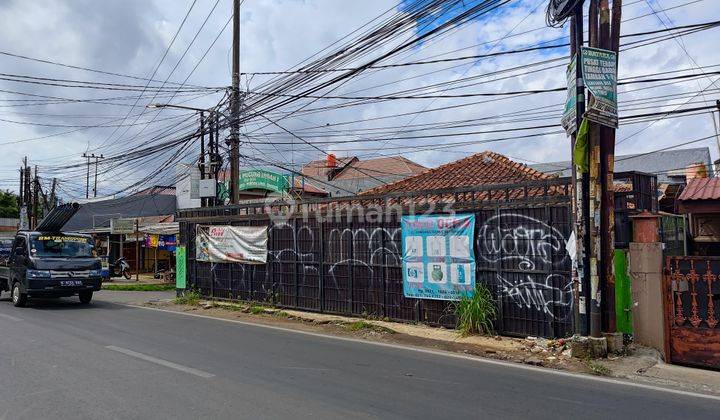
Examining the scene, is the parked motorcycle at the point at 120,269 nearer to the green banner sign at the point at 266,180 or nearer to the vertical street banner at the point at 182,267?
the green banner sign at the point at 266,180

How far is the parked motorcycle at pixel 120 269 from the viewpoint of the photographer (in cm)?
2892

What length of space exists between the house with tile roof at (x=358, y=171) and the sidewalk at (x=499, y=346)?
2547cm

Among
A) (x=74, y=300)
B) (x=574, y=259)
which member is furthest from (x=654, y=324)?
(x=74, y=300)

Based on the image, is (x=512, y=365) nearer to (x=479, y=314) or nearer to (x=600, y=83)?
(x=479, y=314)

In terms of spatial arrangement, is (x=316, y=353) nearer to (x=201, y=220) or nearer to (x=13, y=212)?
(x=201, y=220)

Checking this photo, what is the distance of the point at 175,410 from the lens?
537cm

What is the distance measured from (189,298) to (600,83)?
13.0 meters

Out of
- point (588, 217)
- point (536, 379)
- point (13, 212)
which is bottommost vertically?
point (536, 379)

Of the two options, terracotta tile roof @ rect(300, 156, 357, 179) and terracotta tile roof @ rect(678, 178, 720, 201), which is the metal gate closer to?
terracotta tile roof @ rect(678, 178, 720, 201)

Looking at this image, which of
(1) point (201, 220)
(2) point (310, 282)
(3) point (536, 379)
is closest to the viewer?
(3) point (536, 379)

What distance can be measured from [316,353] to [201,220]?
9.45 metres

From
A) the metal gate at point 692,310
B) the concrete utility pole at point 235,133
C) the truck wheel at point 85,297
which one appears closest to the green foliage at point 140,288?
the truck wheel at point 85,297

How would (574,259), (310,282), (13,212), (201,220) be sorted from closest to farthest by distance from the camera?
(574,259) → (310,282) → (201,220) → (13,212)

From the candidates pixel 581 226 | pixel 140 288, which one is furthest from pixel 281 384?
pixel 140 288
